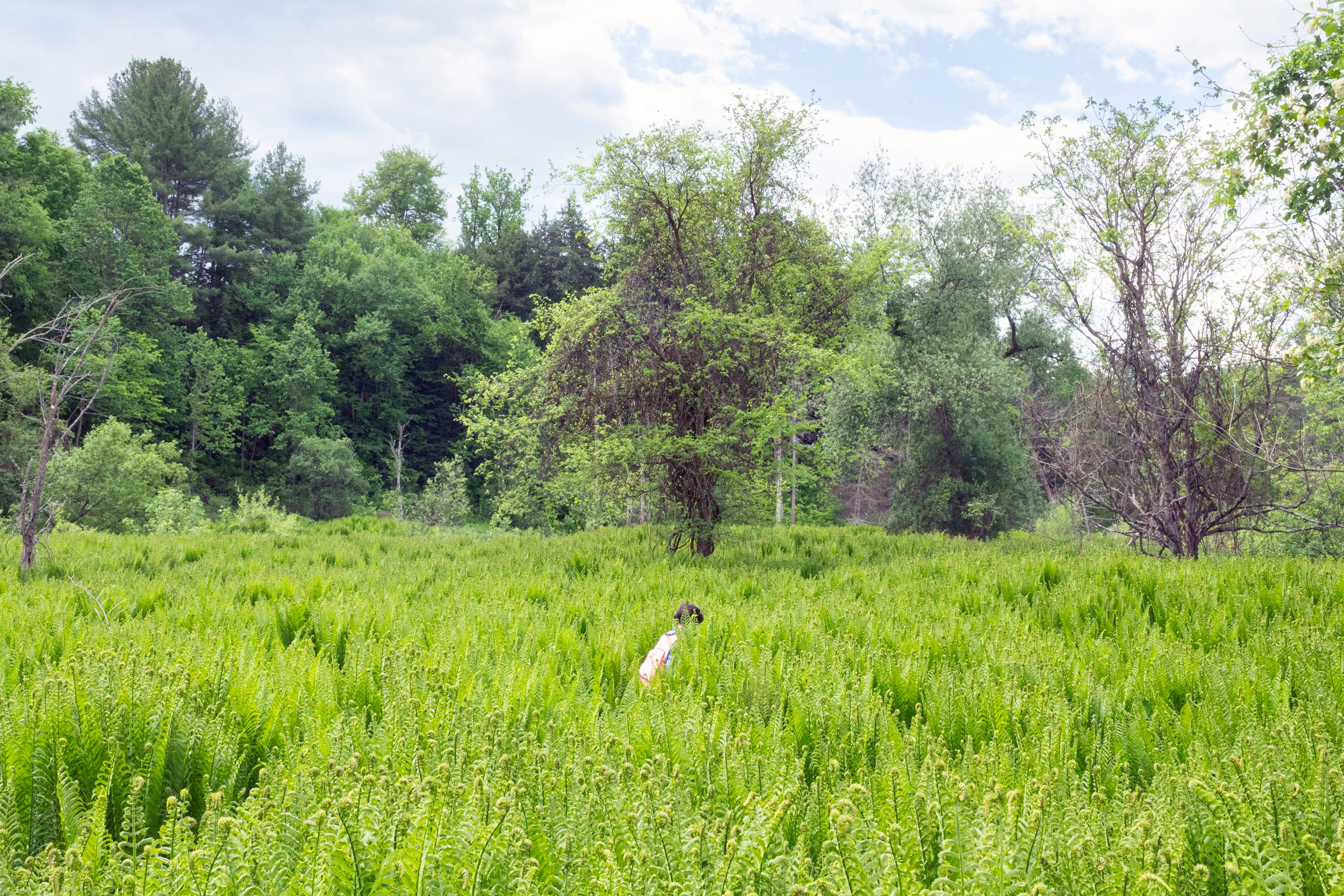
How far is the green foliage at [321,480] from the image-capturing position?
33.3 meters

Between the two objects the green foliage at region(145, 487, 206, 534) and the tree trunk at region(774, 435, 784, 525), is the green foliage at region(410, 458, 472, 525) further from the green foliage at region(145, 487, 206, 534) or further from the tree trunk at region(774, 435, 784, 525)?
the tree trunk at region(774, 435, 784, 525)

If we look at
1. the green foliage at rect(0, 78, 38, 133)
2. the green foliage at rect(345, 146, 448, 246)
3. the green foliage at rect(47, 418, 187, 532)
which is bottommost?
the green foliage at rect(47, 418, 187, 532)

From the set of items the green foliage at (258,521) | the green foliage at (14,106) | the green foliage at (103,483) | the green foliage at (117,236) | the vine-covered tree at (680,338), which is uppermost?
the green foliage at (14,106)

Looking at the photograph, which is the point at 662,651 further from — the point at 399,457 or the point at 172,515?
the point at 399,457

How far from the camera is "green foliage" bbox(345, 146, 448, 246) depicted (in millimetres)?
52062

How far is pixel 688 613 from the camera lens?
15.4 ft

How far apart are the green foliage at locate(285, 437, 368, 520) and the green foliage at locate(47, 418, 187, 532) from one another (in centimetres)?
1237

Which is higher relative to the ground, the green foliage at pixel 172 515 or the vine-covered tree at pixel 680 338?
the vine-covered tree at pixel 680 338

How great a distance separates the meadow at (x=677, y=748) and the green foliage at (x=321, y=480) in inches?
1197

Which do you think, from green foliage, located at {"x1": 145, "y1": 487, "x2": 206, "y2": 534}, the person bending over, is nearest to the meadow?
the person bending over

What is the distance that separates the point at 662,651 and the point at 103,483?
878 inches

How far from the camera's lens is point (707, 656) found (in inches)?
147

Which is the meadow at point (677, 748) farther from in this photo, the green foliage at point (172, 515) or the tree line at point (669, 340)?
the green foliage at point (172, 515)

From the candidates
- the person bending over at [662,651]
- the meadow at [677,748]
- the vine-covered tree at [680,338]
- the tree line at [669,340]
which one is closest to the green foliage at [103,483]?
the tree line at [669,340]
